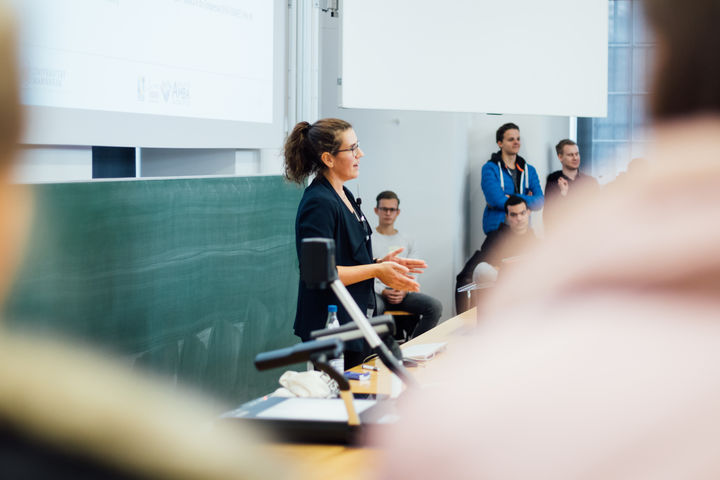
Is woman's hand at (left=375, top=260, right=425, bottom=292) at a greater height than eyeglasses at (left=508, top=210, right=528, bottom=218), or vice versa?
eyeglasses at (left=508, top=210, right=528, bottom=218)

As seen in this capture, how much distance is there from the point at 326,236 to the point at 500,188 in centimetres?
339

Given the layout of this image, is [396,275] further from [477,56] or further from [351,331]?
[477,56]

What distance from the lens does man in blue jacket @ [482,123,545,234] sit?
5820mm

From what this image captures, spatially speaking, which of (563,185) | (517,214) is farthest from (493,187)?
(563,185)

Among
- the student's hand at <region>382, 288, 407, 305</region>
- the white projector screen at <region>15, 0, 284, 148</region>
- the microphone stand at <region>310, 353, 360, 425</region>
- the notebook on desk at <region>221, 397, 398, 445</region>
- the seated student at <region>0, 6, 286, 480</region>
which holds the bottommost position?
the student's hand at <region>382, 288, 407, 305</region>

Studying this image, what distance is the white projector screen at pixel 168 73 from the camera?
2.54 metres

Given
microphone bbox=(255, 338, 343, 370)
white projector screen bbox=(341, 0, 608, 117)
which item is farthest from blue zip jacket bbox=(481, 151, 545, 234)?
microphone bbox=(255, 338, 343, 370)

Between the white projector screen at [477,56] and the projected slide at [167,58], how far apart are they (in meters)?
0.51

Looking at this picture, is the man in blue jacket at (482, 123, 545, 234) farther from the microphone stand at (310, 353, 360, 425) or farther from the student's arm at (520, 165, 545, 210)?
the microphone stand at (310, 353, 360, 425)

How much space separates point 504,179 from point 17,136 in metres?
5.90

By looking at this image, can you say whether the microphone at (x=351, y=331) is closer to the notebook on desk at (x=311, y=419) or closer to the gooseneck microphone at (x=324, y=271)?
the gooseneck microphone at (x=324, y=271)

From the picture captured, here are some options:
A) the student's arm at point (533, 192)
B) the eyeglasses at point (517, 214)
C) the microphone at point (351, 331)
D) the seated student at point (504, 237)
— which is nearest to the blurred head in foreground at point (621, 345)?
the microphone at point (351, 331)

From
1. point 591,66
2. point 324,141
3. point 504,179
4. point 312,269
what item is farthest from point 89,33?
point 504,179

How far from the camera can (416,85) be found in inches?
143
